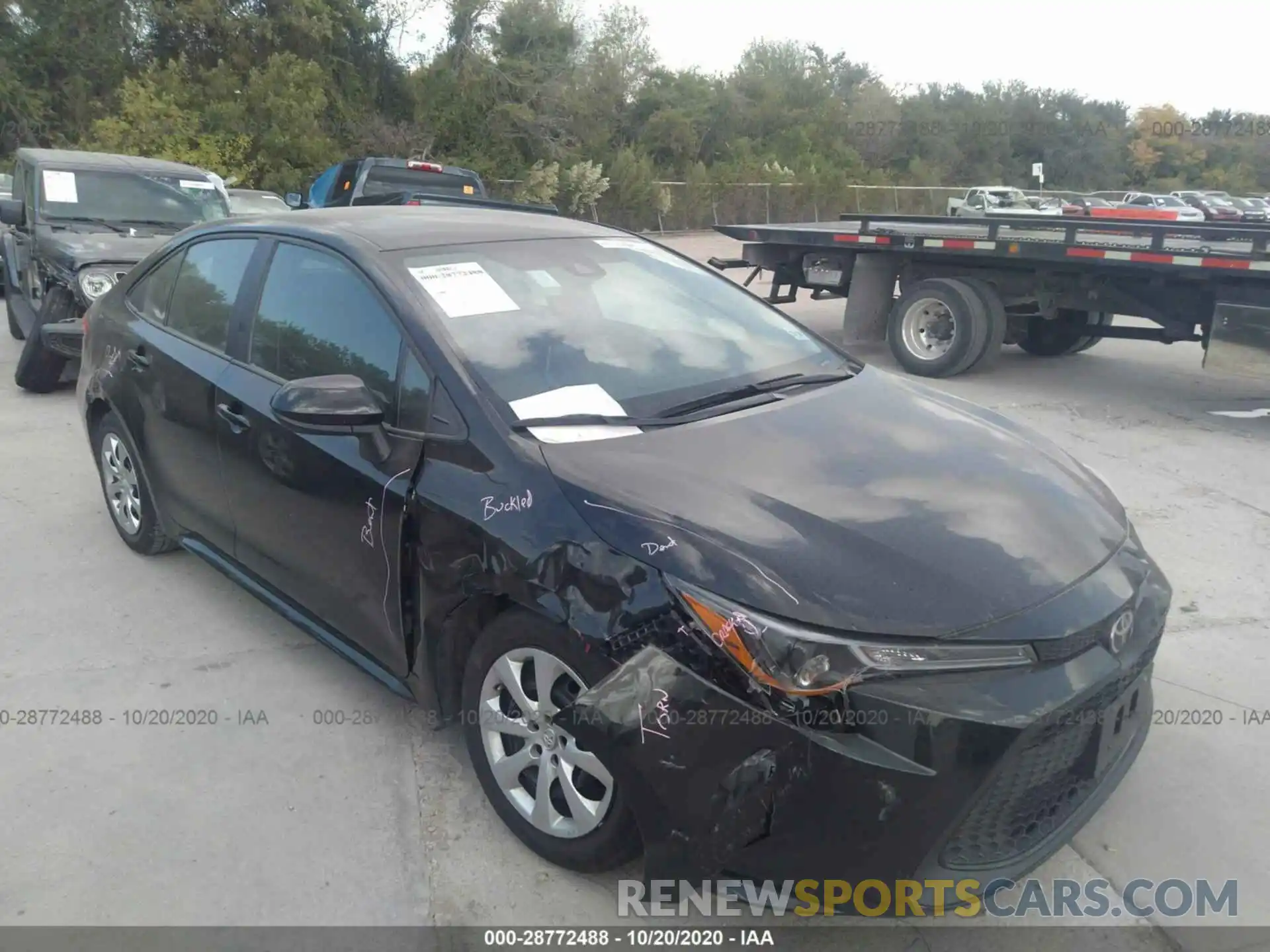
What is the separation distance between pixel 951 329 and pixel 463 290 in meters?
7.09

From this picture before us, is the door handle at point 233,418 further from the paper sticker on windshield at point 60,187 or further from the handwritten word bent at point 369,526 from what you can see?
the paper sticker on windshield at point 60,187

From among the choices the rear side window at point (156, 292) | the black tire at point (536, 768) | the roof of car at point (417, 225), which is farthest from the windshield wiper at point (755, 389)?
the rear side window at point (156, 292)

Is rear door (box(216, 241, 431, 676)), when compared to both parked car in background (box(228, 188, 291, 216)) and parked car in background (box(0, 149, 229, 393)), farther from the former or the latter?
parked car in background (box(228, 188, 291, 216))

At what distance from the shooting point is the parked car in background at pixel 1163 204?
2944cm

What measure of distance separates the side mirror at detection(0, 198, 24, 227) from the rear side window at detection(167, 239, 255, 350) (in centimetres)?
573

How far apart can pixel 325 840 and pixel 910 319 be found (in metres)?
7.92

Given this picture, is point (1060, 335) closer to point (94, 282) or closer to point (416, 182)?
point (416, 182)

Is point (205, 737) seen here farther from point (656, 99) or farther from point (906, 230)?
point (656, 99)

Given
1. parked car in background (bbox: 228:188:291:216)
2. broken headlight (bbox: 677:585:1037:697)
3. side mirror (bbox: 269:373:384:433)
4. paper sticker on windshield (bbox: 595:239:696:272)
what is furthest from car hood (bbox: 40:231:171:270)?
broken headlight (bbox: 677:585:1037:697)

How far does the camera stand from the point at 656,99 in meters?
40.4

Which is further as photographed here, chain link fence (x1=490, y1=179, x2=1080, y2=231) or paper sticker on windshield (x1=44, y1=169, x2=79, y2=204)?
chain link fence (x1=490, y1=179, x2=1080, y2=231)

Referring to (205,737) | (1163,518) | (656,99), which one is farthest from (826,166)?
(205,737)

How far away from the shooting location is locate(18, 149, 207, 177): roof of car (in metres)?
9.20

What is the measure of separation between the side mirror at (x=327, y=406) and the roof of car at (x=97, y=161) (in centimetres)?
772
